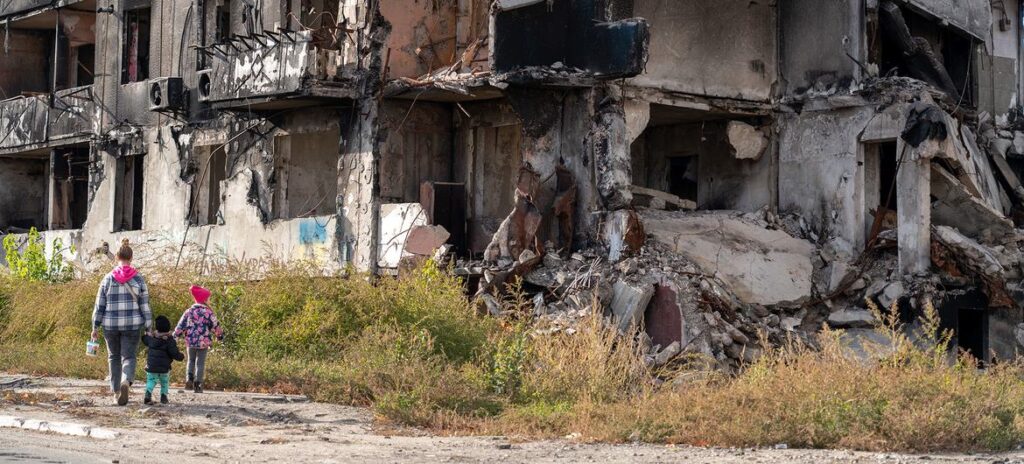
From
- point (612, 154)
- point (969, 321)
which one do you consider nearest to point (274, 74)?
point (612, 154)

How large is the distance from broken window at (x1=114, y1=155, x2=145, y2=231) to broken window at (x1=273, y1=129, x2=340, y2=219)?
14.0 feet

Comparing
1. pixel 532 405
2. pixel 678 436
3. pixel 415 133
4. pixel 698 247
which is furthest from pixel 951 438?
pixel 415 133

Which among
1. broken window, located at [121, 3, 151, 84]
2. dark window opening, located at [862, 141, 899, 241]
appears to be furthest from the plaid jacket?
broken window, located at [121, 3, 151, 84]

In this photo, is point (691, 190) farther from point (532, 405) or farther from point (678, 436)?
point (678, 436)

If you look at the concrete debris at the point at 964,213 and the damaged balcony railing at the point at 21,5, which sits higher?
the damaged balcony railing at the point at 21,5

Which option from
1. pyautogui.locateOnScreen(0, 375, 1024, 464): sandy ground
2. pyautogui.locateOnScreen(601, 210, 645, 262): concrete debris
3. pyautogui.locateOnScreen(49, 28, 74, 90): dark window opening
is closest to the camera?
pyautogui.locateOnScreen(0, 375, 1024, 464): sandy ground

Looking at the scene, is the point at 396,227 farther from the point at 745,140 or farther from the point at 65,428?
the point at 65,428

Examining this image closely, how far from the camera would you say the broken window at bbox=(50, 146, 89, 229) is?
2734 cm

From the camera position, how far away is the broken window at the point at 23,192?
2953cm

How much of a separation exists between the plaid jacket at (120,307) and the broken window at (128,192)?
42.6ft

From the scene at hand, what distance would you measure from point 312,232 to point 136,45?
6428mm

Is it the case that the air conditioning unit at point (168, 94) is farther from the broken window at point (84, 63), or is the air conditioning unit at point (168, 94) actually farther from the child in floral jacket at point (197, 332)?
the child in floral jacket at point (197, 332)

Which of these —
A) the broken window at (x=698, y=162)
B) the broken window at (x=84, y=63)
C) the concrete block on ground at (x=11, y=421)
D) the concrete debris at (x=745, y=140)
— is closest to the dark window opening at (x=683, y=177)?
the broken window at (x=698, y=162)

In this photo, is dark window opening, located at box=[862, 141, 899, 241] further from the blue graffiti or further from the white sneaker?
the white sneaker
